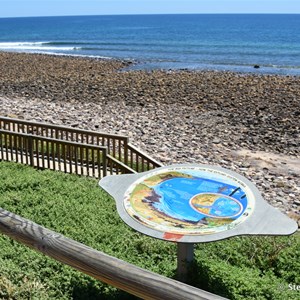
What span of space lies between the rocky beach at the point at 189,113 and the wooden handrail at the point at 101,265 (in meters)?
6.32

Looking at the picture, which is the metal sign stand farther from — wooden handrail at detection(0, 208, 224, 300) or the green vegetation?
wooden handrail at detection(0, 208, 224, 300)

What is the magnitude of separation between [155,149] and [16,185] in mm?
6821

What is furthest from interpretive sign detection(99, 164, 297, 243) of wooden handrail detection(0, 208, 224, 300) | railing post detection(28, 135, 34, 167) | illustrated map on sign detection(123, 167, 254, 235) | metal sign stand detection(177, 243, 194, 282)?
railing post detection(28, 135, 34, 167)

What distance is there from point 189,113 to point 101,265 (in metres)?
17.3

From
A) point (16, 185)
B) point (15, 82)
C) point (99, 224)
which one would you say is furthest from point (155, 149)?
point (15, 82)

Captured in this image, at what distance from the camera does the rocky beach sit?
13.7m

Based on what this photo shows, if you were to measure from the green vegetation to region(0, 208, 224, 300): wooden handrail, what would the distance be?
139 centimetres

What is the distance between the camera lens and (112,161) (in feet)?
32.5

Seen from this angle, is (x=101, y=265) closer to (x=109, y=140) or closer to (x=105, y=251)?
(x=105, y=251)

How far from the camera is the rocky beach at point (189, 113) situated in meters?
13.7

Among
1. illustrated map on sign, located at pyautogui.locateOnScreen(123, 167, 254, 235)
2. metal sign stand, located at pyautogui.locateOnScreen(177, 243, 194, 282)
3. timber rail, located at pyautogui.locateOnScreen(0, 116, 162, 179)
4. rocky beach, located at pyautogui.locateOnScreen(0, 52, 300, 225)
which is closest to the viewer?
illustrated map on sign, located at pyautogui.locateOnScreen(123, 167, 254, 235)

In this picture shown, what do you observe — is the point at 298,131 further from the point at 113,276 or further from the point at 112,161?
the point at 113,276

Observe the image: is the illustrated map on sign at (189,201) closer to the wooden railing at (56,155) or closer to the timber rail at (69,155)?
the timber rail at (69,155)

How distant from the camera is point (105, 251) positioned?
5980mm
